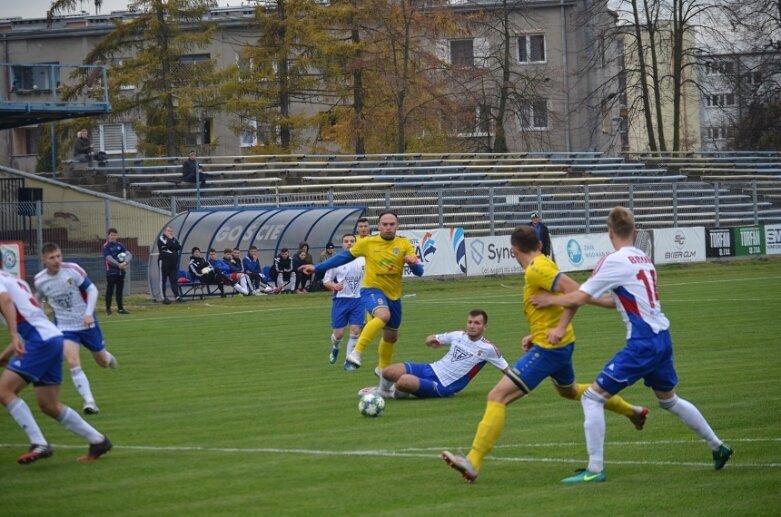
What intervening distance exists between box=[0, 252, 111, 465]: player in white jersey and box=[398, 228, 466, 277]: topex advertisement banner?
26808mm

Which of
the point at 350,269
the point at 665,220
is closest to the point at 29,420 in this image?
the point at 350,269

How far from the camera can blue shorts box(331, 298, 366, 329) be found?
18.5 m

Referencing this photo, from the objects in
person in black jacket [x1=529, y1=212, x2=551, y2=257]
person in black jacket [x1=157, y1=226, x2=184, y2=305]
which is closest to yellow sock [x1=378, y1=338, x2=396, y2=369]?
person in black jacket [x1=529, y1=212, x2=551, y2=257]

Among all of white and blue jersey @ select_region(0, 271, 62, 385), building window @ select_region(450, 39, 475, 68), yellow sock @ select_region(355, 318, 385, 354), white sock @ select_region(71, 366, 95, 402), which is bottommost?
white sock @ select_region(71, 366, 95, 402)

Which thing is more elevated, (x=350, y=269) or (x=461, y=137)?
(x=461, y=137)

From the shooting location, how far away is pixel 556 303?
899 cm

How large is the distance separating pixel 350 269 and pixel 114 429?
694 cm

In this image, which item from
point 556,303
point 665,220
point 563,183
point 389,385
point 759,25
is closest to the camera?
point 556,303

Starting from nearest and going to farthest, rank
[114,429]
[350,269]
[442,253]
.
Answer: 1. [114,429]
2. [350,269]
3. [442,253]

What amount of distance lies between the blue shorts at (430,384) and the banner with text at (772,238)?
115 ft

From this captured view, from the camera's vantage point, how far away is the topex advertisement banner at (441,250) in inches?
1467

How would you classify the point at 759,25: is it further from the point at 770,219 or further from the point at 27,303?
the point at 27,303

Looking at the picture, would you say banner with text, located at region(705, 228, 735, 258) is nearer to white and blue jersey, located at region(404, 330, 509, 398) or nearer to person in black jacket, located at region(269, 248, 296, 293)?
person in black jacket, located at region(269, 248, 296, 293)

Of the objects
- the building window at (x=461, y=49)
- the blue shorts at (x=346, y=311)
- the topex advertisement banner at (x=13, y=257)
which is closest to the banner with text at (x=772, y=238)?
the building window at (x=461, y=49)
